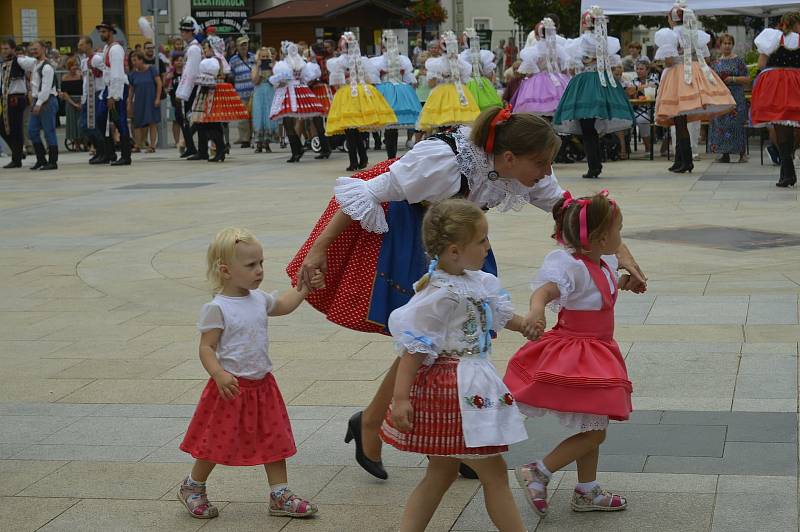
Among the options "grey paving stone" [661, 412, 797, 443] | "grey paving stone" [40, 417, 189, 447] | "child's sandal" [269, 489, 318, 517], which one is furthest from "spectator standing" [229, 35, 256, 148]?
"child's sandal" [269, 489, 318, 517]

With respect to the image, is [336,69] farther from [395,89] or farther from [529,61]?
[529,61]

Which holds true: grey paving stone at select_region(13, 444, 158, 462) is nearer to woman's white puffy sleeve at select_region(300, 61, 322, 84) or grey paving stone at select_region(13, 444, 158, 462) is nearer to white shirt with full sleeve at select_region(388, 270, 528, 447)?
white shirt with full sleeve at select_region(388, 270, 528, 447)

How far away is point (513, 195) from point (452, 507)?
1084 mm

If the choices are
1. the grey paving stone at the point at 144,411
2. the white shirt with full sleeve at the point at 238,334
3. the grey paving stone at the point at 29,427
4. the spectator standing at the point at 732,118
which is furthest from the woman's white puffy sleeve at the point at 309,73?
the white shirt with full sleeve at the point at 238,334

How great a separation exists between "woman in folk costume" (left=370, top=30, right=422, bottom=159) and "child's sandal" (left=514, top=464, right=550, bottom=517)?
1484 centimetres

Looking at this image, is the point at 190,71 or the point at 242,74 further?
the point at 242,74

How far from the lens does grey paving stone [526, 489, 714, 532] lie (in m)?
4.02

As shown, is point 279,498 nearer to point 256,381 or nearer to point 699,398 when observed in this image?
point 256,381

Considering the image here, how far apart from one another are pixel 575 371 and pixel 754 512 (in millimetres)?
709

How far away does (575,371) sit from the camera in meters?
4.14

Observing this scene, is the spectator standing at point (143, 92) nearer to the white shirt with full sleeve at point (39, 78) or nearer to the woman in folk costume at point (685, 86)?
the white shirt with full sleeve at point (39, 78)

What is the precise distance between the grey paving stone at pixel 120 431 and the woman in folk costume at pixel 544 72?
12.5m

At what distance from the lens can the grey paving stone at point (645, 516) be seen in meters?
4.02

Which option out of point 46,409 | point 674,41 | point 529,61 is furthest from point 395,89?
point 46,409
